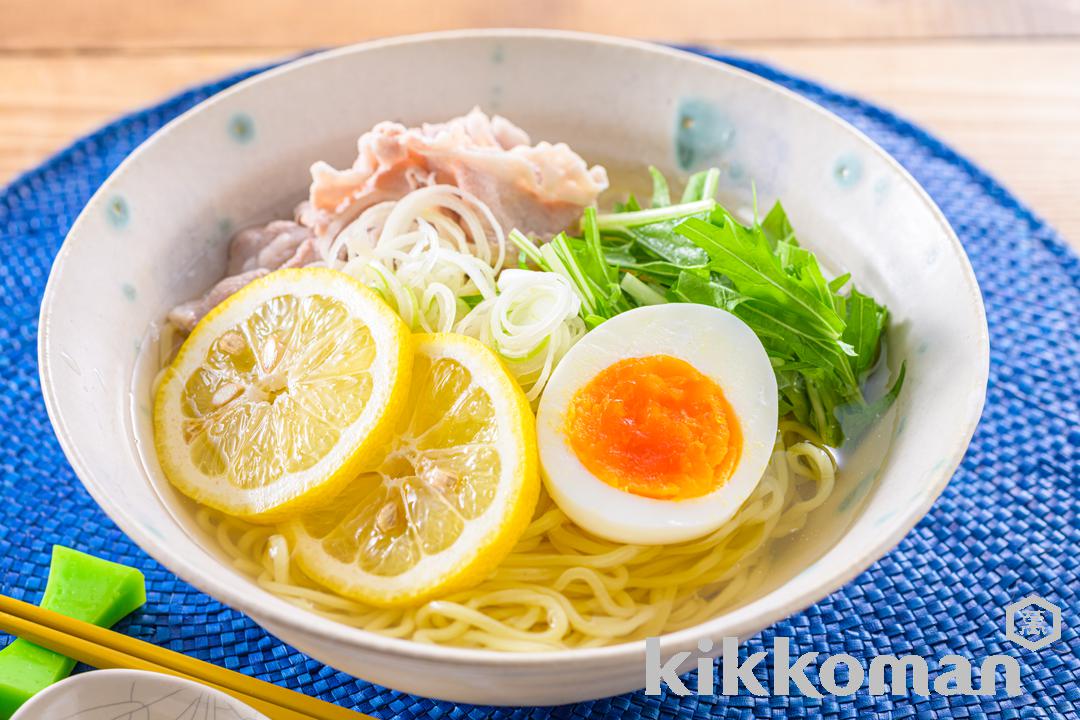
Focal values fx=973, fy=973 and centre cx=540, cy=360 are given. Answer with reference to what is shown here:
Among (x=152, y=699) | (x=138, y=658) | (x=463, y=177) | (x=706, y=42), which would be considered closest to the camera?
(x=152, y=699)

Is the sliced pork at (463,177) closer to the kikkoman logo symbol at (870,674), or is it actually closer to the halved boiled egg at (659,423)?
the halved boiled egg at (659,423)

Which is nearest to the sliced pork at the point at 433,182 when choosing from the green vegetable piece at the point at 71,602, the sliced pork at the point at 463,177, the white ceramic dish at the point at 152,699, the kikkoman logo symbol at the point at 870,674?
the sliced pork at the point at 463,177

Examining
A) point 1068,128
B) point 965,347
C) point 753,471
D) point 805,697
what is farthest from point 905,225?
point 1068,128

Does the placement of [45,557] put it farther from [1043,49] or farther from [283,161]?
[1043,49]

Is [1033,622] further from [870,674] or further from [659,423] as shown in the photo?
[659,423]

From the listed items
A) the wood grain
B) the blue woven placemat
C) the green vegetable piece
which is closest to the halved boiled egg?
the blue woven placemat

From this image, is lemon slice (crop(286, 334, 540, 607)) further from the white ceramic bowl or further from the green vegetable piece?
the green vegetable piece

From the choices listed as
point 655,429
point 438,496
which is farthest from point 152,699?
point 655,429
